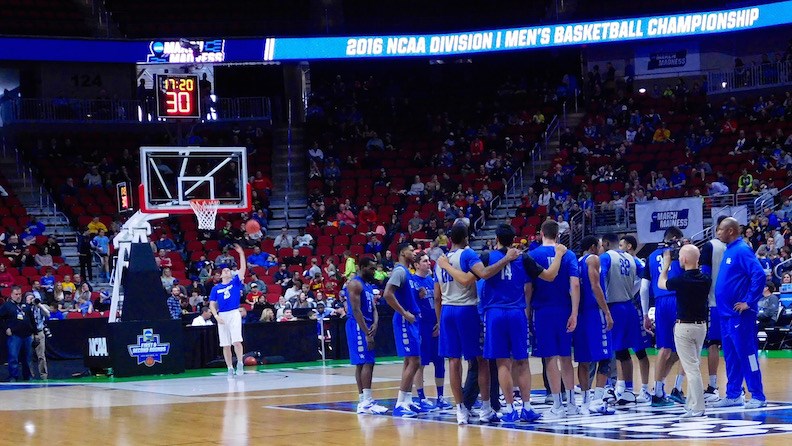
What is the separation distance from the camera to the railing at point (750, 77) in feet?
111

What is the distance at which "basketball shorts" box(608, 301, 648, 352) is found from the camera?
1344cm

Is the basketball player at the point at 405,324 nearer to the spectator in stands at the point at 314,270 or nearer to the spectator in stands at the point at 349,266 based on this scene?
the spectator in stands at the point at 349,266

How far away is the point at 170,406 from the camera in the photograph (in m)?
14.9

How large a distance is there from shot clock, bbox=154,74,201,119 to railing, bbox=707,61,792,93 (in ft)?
57.1

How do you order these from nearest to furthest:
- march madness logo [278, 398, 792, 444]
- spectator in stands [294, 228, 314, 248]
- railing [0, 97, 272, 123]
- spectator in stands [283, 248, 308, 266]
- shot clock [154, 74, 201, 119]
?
march madness logo [278, 398, 792, 444] < shot clock [154, 74, 201, 119] < spectator in stands [283, 248, 308, 266] < spectator in stands [294, 228, 314, 248] < railing [0, 97, 272, 123]

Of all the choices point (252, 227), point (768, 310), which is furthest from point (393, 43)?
point (768, 310)

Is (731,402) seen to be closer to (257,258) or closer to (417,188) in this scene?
(257,258)

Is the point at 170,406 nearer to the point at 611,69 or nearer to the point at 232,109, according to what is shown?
the point at 232,109

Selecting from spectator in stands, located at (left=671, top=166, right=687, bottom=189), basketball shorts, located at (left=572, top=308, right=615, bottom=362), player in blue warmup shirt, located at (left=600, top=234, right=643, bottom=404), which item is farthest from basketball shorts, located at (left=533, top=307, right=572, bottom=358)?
spectator in stands, located at (left=671, top=166, right=687, bottom=189)

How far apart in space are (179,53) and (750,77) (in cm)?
1650

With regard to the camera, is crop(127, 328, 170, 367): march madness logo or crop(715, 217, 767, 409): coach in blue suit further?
crop(127, 328, 170, 367): march madness logo

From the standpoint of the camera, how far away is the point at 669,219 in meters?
27.2

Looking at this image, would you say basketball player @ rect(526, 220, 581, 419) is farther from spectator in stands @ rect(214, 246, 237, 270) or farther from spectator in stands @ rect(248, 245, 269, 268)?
spectator in stands @ rect(248, 245, 269, 268)

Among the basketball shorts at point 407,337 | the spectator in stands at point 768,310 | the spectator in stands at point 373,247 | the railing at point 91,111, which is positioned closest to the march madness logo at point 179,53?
the railing at point 91,111
